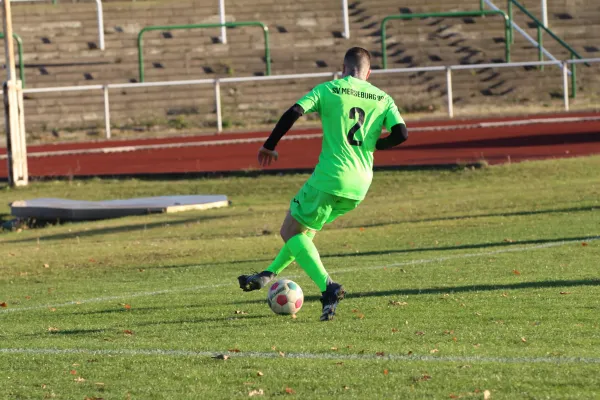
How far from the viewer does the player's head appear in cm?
864

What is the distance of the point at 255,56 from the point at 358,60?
103ft

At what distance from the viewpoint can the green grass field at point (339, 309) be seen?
629cm

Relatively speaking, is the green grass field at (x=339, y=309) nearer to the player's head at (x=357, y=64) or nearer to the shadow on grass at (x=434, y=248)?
the shadow on grass at (x=434, y=248)

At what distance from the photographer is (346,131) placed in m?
8.54

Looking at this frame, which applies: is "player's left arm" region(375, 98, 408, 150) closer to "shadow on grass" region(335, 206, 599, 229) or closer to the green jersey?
the green jersey

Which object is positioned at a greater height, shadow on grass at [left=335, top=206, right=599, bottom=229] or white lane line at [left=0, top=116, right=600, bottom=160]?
white lane line at [left=0, top=116, right=600, bottom=160]

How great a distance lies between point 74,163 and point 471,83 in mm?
15922

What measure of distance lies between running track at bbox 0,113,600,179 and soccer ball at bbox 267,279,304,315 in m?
15.0

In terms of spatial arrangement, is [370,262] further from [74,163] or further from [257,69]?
[257,69]

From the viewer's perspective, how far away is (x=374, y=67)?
3928cm

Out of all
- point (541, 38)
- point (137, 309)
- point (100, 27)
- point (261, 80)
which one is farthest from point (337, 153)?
point (541, 38)

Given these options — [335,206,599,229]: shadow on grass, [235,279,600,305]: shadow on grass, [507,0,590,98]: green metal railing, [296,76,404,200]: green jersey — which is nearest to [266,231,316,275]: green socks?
[296,76,404,200]: green jersey

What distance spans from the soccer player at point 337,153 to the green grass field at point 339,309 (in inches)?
17.2

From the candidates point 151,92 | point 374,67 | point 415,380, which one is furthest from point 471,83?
point 415,380
